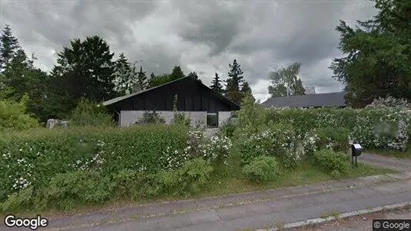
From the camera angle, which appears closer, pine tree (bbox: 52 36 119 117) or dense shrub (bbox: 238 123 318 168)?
dense shrub (bbox: 238 123 318 168)

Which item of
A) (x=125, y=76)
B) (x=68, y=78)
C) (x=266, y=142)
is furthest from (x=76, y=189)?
(x=125, y=76)

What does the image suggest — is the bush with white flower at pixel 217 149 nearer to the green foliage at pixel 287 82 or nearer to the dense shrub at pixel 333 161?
the dense shrub at pixel 333 161

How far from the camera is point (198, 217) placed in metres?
5.14

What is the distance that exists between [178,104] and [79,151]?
15202 mm

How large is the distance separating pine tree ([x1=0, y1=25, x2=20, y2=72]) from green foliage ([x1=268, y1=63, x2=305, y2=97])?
185 ft

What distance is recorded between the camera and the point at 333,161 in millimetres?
7250

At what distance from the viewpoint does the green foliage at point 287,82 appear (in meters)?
63.1

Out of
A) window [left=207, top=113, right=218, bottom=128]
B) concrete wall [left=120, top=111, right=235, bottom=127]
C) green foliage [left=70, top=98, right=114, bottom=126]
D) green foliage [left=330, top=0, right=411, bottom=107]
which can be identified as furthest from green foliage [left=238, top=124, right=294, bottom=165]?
window [left=207, top=113, right=218, bottom=128]

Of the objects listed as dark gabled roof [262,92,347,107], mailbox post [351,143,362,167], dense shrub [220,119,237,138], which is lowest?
mailbox post [351,143,362,167]

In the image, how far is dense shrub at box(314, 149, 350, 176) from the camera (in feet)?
23.7

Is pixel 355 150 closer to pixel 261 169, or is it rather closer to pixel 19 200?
pixel 261 169

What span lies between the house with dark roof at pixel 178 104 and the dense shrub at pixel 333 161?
11911mm

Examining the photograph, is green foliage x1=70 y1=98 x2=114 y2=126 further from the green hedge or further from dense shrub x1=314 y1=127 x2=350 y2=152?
dense shrub x1=314 y1=127 x2=350 y2=152

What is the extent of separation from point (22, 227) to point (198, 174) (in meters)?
3.60
